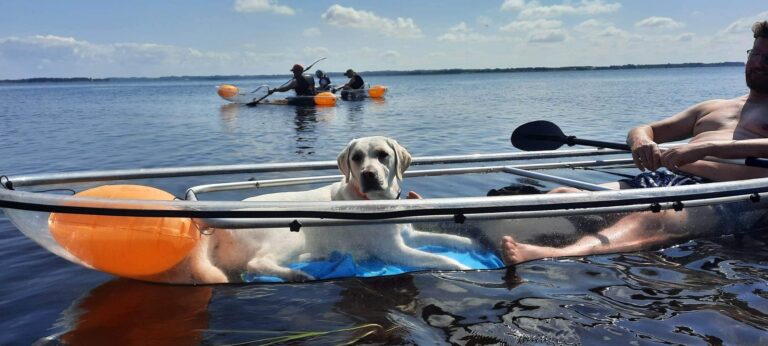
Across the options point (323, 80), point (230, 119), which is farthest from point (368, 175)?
point (323, 80)

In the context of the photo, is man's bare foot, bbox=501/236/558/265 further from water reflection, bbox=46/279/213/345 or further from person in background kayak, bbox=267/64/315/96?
person in background kayak, bbox=267/64/315/96

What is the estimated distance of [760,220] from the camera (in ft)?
15.5

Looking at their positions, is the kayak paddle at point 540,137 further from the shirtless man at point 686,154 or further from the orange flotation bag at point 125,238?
the orange flotation bag at point 125,238

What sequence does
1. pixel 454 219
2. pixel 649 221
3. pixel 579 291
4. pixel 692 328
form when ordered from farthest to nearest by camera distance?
pixel 649 221, pixel 579 291, pixel 454 219, pixel 692 328

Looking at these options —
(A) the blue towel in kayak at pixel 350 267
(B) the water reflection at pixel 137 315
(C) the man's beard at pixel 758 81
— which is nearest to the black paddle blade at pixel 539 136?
(C) the man's beard at pixel 758 81

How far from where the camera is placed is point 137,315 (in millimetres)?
3574

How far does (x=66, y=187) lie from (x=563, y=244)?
14.4 ft

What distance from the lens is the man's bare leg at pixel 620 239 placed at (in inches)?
164

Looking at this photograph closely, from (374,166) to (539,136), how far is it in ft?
11.3

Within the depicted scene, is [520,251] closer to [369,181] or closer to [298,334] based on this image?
[369,181]

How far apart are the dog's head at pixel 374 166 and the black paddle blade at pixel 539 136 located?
290 centimetres

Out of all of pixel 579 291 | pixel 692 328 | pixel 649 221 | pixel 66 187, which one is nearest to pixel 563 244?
pixel 579 291

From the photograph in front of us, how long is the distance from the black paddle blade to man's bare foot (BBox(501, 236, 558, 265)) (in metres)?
2.65

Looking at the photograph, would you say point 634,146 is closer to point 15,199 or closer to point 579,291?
point 579,291
